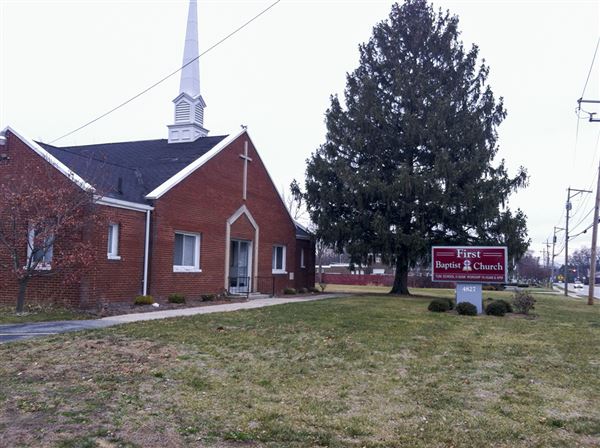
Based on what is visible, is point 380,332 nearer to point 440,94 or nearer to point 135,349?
point 135,349

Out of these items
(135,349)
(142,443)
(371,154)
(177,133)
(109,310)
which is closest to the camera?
(142,443)

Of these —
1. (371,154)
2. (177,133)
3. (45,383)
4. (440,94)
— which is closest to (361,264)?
(371,154)

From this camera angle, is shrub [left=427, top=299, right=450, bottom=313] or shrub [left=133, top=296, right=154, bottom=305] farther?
shrub [left=427, top=299, right=450, bottom=313]

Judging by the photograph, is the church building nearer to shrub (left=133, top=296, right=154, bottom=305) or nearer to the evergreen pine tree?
shrub (left=133, top=296, right=154, bottom=305)

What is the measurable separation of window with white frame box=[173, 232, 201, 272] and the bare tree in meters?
4.77

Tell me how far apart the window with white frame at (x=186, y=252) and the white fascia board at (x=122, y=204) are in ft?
7.11

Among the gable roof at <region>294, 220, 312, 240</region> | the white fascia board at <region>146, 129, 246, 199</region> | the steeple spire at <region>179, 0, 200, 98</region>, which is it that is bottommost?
the gable roof at <region>294, 220, 312, 240</region>

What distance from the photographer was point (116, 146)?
2608cm

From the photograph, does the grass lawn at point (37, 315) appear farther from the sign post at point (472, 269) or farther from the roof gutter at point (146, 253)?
the sign post at point (472, 269)

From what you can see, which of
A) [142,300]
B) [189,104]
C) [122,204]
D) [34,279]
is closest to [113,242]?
[122,204]

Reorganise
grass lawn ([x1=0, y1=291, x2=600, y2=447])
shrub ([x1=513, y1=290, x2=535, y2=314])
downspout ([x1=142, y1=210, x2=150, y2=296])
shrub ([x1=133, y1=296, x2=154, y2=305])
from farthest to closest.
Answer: downspout ([x1=142, y1=210, x2=150, y2=296]) → shrub ([x1=513, y1=290, x2=535, y2=314]) → shrub ([x1=133, y1=296, x2=154, y2=305]) → grass lawn ([x1=0, y1=291, x2=600, y2=447])

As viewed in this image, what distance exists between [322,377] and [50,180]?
10960 mm

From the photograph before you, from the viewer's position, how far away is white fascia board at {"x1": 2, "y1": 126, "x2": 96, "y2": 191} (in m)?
15.7

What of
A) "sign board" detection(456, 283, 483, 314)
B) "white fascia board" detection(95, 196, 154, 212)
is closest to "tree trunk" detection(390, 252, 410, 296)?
"sign board" detection(456, 283, 483, 314)
